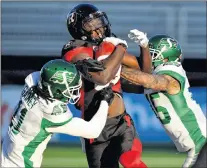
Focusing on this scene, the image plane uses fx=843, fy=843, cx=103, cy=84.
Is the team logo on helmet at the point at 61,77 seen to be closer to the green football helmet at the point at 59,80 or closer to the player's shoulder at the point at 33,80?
the green football helmet at the point at 59,80

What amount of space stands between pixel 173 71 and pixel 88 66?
69 centimetres

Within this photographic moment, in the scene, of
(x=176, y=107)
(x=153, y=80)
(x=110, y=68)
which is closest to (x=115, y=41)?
(x=110, y=68)

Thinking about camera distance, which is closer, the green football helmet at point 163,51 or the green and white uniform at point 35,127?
the green and white uniform at point 35,127

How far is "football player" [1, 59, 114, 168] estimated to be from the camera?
5957 millimetres

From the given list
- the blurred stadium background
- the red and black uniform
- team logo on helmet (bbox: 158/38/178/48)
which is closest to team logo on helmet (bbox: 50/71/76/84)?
the red and black uniform

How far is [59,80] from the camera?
19.6 ft

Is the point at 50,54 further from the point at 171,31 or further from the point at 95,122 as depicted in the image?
the point at 95,122

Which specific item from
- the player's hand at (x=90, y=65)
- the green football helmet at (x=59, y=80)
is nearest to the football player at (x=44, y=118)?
the green football helmet at (x=59, y=80)

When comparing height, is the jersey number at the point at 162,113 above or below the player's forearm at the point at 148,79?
below

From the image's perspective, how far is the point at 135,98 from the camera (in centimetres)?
1203

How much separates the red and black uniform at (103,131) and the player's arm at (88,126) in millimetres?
276

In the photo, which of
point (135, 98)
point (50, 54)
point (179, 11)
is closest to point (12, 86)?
point (50, 54)

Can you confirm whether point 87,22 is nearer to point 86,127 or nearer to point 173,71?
point 173,71

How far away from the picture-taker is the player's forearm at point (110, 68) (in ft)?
20.3
